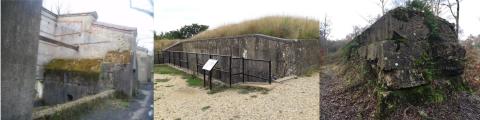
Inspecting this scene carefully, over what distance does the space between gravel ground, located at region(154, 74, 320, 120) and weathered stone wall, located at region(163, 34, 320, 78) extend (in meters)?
0.07

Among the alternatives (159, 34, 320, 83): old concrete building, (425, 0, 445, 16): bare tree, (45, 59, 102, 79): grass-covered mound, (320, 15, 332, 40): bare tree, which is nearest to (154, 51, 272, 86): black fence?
(159, 34, 320, 83): old concrete building

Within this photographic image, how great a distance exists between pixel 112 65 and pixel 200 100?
0.37m

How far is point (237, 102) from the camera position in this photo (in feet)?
5.20

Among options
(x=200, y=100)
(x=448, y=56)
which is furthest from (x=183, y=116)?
(x=448, y=56)

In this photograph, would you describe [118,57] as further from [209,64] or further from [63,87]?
[209,64]

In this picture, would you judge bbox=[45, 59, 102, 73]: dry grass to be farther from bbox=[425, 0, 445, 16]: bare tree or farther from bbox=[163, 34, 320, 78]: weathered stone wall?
bbox=[425, 0, 445, 16]: bare tree

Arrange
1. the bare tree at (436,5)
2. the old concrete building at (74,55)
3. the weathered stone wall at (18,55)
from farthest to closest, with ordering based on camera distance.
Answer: the bare tree at (436,5)
the old concrete building at (74,55)
the weathered stone wall at (18,55)

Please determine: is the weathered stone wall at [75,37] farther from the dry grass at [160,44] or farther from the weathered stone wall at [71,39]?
the dry grass at [160,44]

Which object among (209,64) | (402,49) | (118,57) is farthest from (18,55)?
(402,49)

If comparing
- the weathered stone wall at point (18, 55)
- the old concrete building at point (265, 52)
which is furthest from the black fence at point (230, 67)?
the weathered stone wall at point (18, 55)

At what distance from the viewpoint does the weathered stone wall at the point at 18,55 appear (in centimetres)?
130

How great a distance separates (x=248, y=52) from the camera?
1.51 metres

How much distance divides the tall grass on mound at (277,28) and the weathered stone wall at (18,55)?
632 millimetres

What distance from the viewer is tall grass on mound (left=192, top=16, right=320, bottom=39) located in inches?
59.2
